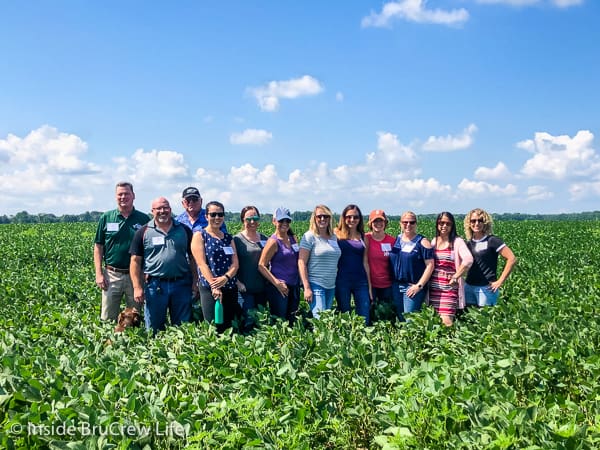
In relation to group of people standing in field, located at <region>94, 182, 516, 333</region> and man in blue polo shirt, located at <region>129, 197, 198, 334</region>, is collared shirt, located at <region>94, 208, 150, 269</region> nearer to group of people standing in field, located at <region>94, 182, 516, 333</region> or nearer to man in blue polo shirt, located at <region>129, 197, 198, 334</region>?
group of people standing in field, located at <region>94, 182, 516, 333</region>

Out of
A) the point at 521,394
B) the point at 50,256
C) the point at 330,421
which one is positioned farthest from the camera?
the point at 50,256

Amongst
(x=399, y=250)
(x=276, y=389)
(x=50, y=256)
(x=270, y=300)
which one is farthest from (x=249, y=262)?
(x=50, y=256)

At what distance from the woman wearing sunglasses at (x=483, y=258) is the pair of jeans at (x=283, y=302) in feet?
7.39

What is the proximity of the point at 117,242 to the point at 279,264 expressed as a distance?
208 centimetres

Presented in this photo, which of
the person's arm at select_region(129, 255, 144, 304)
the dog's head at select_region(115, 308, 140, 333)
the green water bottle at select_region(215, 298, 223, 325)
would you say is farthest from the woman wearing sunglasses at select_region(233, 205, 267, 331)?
the dog's head at select_region(115, 308, 140, 333)

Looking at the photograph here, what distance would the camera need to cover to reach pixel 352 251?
600 centimetres

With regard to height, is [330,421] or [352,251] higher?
[352,251]

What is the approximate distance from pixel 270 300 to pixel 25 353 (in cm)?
269

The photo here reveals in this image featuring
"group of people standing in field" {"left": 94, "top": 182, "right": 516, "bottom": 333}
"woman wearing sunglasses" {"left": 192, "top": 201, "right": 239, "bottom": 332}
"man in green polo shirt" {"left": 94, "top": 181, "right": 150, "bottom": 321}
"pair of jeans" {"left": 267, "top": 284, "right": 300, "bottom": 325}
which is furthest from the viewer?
"man in green polo shirt" {"left": 94, "top": 181, "right": 150, "bottom": 321}

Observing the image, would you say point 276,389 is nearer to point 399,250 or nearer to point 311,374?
point 311,374

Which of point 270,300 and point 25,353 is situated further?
point 270,300

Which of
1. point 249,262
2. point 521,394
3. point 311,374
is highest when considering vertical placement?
point 249,262

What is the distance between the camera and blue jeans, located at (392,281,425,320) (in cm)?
603

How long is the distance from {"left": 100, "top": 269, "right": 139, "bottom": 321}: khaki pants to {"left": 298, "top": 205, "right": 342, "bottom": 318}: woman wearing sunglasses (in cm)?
227
